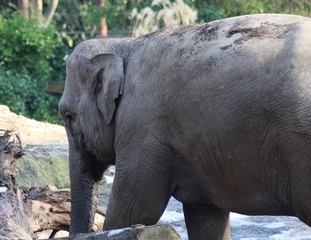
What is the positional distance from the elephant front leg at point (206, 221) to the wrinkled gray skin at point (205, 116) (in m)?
0.01

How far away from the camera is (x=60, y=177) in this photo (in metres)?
7.80

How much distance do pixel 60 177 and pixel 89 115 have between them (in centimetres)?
348

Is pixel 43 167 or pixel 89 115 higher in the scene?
pixel 89 115

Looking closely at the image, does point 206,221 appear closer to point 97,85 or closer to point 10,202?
point 97,85

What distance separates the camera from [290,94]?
322 centimetres

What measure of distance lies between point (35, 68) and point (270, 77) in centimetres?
1131

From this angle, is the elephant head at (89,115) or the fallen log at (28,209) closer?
the fallen log at (28,209)

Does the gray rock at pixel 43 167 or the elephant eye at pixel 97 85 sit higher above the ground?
the elephant eye at pixel 97 85

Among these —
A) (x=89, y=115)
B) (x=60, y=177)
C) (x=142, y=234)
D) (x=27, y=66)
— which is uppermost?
(x=27, y=66)

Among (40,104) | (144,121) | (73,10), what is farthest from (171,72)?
(73,10)

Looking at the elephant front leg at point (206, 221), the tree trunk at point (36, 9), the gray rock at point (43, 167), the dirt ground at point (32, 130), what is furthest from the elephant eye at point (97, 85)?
the tree trunk at point (36, 9)

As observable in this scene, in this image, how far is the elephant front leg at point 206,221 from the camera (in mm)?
4605

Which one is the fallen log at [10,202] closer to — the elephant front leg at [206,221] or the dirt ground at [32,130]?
the elephant front leg at [206,221]

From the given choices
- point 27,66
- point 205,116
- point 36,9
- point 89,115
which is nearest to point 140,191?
point 205,116
